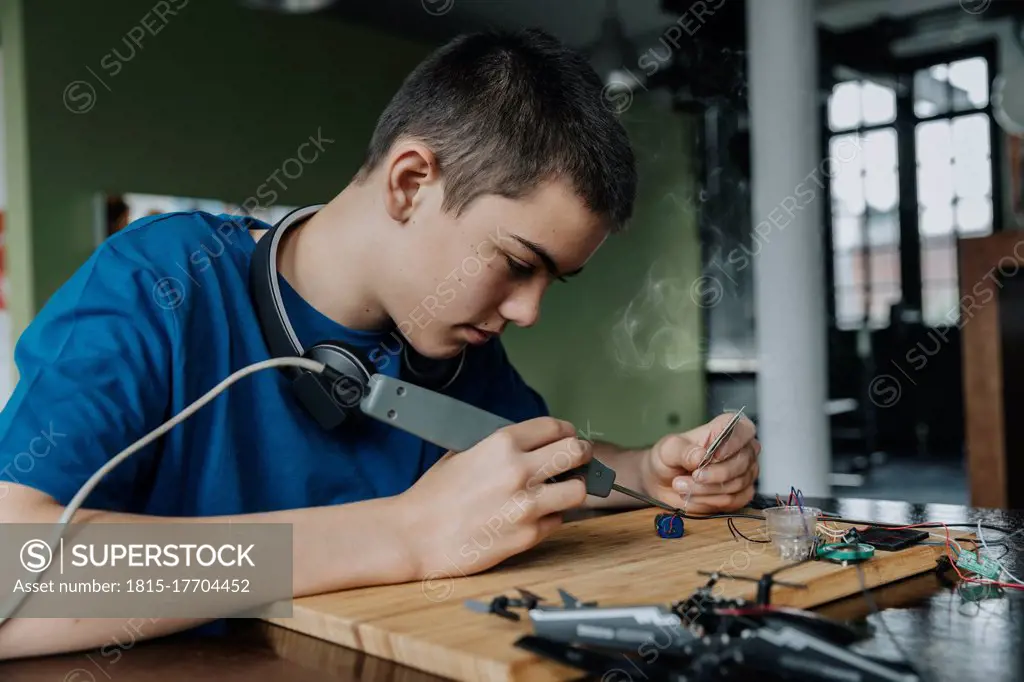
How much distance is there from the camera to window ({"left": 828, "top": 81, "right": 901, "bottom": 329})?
7684 millimetres

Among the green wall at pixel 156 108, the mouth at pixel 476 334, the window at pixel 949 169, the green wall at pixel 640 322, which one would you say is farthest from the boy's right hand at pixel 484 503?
the window at pixel 949 169

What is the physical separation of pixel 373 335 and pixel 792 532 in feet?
1.88

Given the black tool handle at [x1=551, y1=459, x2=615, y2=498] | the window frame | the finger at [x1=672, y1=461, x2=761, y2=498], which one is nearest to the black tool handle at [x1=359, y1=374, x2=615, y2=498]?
the black tool handle at [x1=551, y1=459, x2=615, y2=498]

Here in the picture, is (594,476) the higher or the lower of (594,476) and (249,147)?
the lower

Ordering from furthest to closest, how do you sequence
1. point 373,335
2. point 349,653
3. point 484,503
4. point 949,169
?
1. point 949,169
2. point 373,335
3. point 484,503
4. point 349,653

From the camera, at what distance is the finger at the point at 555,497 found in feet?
2.88

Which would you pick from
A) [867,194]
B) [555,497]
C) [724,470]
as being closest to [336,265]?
[555,497]

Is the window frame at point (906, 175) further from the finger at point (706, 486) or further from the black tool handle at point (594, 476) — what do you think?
the black tool handle at point (594, 476)

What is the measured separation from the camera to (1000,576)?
0.86 m

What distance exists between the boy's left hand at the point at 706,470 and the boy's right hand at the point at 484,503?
36cm

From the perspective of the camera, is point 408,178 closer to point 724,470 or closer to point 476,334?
point 476,334

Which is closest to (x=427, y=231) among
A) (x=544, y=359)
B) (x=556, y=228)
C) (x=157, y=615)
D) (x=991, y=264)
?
(x=556, y=228)

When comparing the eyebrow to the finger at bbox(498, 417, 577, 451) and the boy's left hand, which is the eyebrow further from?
the boy's left hand

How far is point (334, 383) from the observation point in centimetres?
96
